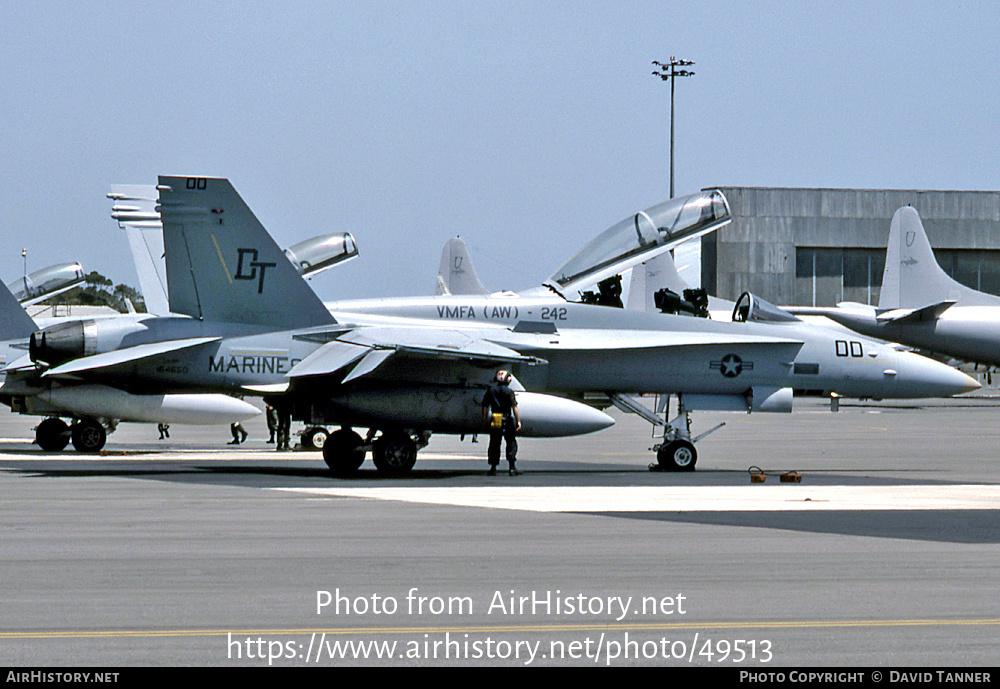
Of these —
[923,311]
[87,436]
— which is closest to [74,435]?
[87,436]

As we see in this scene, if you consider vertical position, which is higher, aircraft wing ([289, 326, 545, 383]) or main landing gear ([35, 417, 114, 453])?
aircraft wing ([289, 326, 545, 383])

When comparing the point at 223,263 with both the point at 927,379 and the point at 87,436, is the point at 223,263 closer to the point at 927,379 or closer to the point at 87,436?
the point at 87,436

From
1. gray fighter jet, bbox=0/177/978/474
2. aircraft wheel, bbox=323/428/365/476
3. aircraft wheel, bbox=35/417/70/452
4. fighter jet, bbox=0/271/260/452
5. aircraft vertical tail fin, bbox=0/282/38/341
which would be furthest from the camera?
aircraft wheel, bbox=35/417/70/452

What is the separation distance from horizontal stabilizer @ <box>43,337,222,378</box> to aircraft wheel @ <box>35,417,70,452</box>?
7.58 meters

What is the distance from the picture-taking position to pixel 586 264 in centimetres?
2020

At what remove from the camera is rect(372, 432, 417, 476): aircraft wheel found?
18.3 metres

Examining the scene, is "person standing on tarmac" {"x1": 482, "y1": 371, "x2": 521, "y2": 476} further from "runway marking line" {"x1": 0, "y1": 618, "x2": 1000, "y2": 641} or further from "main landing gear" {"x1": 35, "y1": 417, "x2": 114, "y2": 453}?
"runway marking line" {"x1": 0, "y1": 618, "x2": 1000, "y2": 641}

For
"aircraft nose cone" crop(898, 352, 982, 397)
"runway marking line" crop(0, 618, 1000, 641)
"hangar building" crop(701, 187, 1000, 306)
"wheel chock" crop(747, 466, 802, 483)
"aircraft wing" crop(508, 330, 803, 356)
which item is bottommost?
"wheel chock" crop(747, 466, 802, 483)

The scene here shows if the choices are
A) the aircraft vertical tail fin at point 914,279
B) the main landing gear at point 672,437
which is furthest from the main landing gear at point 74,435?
the aircraft vertical tail fin at point 914,279

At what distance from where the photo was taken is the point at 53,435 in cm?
2534

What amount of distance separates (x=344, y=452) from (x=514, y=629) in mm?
12222

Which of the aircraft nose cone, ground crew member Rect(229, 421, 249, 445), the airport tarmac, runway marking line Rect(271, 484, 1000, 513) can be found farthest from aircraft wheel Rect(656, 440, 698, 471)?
ground crew member Rect(229, 421, 249, 445)
